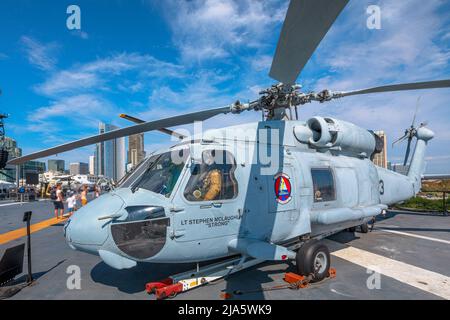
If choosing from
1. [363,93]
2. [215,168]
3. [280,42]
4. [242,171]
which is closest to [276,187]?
[242,171]

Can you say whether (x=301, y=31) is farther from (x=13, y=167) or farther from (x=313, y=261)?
(x=13, y=167)

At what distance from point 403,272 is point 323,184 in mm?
2351

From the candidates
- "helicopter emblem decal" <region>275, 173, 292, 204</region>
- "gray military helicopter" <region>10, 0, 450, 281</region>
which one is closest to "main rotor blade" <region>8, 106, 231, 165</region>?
"gray military helicopter" <region>10, 0, 450, 281</region>

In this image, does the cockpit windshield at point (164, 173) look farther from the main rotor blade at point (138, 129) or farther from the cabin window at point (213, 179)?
the main rotor blade at point (138, 129)

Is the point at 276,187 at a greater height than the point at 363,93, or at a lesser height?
lesser

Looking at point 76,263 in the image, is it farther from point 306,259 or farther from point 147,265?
point 306,259

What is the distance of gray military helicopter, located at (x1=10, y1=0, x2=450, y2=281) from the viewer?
400cm

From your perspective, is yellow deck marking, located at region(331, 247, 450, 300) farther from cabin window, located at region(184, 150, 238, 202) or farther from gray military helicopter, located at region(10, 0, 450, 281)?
cabin window, located at region(184, 150, 238, 202)

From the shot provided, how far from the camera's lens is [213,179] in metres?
4.70

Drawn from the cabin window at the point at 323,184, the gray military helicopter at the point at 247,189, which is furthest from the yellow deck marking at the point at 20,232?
the cabin window at the point at 323,184

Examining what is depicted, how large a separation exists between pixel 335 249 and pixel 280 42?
641cm

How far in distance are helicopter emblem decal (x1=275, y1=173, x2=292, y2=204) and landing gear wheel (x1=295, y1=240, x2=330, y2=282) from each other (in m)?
1.00

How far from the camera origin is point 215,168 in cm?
476

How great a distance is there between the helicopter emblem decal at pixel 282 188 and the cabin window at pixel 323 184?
97 cm
